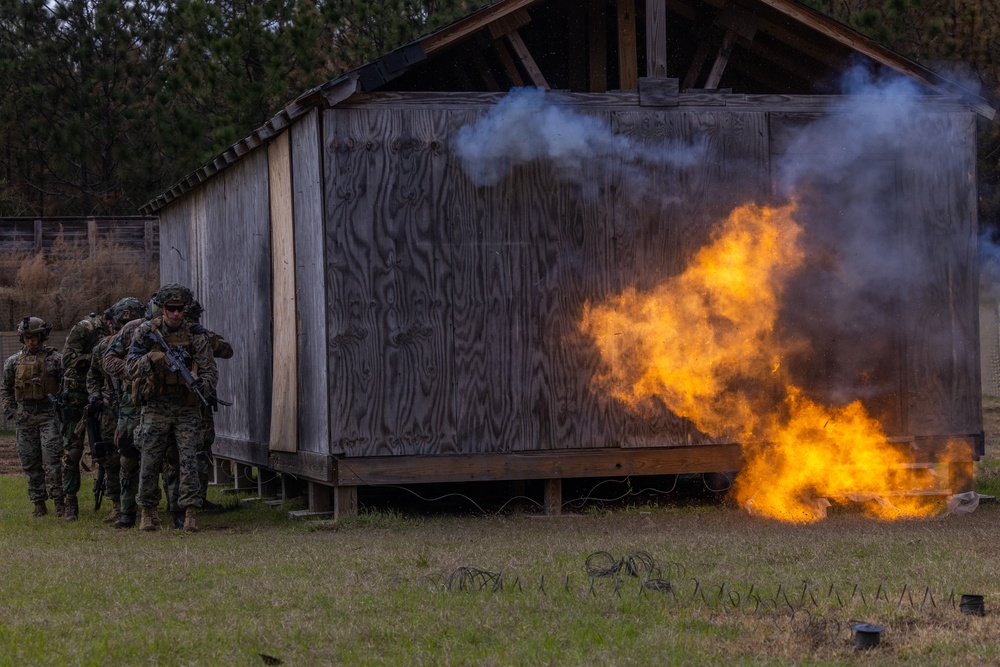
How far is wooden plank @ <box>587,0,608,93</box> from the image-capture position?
45.3 feet

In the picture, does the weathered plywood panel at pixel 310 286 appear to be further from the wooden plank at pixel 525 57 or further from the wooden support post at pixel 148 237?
the wooden support post at pixel 148 237

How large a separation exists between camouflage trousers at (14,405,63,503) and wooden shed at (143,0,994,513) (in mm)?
2605

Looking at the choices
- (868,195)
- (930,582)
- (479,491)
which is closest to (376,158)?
(479,491)

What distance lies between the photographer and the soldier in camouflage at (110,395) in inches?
551

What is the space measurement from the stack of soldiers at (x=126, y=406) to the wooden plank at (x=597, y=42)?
4.79 m

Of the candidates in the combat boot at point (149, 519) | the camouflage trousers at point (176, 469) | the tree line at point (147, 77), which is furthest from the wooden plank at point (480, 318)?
the tree line at point (147, 77)

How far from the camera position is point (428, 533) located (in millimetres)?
11734

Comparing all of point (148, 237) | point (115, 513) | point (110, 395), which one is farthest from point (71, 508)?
point (148, 237)

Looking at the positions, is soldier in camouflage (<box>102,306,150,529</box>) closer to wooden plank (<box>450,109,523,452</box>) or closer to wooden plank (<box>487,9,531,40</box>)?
wooden plank (<box>450,109,523,452</box>)

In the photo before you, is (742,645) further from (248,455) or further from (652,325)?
(248,455)

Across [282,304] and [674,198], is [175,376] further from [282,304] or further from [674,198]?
[674,198]

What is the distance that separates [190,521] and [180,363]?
5.05 ft

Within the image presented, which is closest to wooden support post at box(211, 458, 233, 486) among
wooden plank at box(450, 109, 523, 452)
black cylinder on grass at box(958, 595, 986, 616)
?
wooden plank at box(450, 109, 523, 452)

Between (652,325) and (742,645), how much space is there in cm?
632
